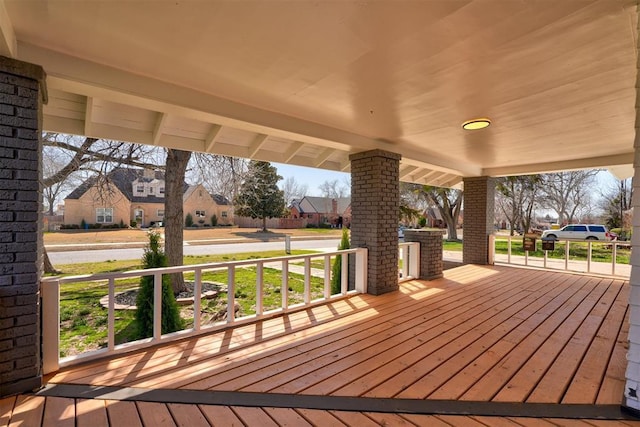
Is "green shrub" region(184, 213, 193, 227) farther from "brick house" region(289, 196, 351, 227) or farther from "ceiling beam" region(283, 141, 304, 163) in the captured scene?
"ceiling beam" region(283, 141, 304, 163)

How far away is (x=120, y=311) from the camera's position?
570 centimetres

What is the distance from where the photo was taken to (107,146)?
22.5ft

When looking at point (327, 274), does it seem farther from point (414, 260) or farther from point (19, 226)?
point (19, 226)

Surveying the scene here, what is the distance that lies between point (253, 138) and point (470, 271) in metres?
5.96

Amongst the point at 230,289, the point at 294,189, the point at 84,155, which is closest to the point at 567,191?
the point at 230,289

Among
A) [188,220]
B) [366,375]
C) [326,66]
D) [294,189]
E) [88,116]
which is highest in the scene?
[294,189]

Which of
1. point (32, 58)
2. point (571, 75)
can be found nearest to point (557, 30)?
point (571, 75)

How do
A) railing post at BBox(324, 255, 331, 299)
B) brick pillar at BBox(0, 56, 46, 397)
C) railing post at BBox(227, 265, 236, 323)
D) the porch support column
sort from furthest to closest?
railing post at BBox(324, 255, 331, 299), railing post at BBox(227, 265, 236, 323), brick pillar at BBox(0, 56, 46, 397), the porch support column

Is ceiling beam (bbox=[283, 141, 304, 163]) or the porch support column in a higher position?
ceiling beam (bbox=[283, 141, 304, 163])

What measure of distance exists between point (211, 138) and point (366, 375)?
11.8 ft

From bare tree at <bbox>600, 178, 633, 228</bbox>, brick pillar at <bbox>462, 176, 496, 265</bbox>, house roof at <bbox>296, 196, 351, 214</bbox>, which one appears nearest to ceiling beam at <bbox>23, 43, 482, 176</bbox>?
brick pillar at <bbox>462, 176, 496, 265</bbox>

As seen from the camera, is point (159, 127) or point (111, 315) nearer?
point (111, 315)

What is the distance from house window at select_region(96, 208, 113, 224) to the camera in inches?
986

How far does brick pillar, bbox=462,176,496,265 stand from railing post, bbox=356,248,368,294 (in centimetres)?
459
